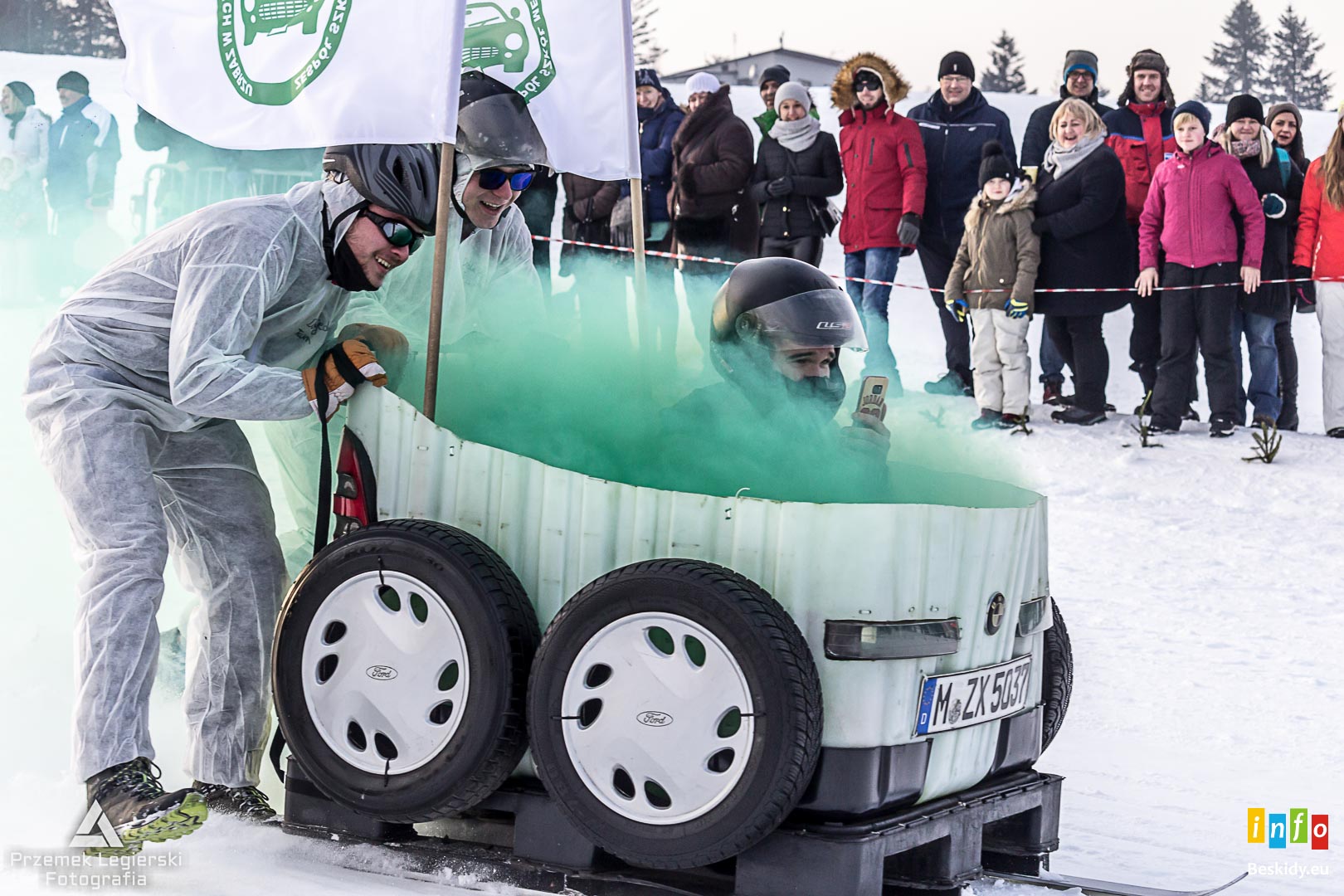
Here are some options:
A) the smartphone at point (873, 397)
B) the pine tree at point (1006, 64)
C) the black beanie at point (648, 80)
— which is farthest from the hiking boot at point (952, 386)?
the pine tree at point (1006, 64)

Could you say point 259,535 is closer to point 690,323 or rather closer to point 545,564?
point 545,564

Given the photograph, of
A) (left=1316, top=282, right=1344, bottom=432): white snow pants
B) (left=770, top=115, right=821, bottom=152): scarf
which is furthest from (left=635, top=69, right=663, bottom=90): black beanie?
(left=1316, top=282, right=1344, bottom=432): white snow pants

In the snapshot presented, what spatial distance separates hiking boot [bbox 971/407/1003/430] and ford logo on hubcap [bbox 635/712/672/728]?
685 cm

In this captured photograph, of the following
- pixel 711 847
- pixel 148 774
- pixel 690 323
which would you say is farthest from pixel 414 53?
pixel 711 847

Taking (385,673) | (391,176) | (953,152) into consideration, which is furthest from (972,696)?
(953,152)

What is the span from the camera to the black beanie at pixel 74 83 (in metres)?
13.4

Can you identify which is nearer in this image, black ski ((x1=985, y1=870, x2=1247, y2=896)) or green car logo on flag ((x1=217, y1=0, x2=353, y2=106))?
black ski ((x1=985, y1=870, x2=1247, y2=896))

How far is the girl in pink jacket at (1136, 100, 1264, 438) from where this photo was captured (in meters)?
9.12

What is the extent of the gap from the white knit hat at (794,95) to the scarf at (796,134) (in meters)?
0.11

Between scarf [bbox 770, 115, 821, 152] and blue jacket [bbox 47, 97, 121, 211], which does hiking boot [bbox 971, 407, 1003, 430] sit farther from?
blue jacket [bbox 47, 97, 121, 211]

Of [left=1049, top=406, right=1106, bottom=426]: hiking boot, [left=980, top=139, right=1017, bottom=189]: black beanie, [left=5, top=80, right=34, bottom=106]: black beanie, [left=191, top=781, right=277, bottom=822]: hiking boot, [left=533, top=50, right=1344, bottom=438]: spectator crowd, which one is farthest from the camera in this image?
[left=5, top=80, right=34, bottom=106]: black beanie

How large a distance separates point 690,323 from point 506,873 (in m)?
1.91

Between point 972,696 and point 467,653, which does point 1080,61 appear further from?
point 467,653

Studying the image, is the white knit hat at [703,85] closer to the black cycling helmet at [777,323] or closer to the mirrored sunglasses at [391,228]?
the black cycling helmet at [777,323]
